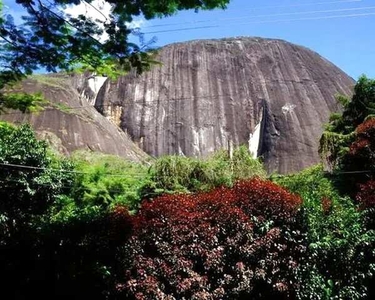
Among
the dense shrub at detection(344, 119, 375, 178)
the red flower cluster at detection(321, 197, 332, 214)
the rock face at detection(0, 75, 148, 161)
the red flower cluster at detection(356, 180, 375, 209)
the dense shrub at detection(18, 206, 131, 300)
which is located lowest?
the dense shrub at detection(18, 206, 131, 300)

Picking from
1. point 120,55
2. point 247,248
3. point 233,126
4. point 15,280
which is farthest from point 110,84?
point 120,55

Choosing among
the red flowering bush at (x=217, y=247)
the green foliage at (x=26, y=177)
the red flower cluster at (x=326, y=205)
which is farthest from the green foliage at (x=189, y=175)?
the red flowering bush at (x=217, y=247)

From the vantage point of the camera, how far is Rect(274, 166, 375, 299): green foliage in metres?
9.24

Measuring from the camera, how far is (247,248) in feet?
30.6

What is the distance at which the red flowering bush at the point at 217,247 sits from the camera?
29.9 feet

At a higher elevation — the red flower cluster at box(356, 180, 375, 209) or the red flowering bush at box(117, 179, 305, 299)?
the red flower cluster at box(356, 180, 375, 209)

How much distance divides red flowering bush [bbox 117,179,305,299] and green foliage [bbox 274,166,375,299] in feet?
0.84

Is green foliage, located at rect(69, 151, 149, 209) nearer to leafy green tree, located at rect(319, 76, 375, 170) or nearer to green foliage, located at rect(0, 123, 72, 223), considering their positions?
green foliage, located at rect(0, 123, 72, 223)

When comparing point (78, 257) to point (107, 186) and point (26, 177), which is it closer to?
point (107, 186)

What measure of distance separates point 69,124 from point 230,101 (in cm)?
1328

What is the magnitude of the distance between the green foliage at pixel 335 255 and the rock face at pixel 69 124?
1400 centimetres

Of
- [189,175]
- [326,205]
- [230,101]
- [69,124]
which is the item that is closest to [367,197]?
[326,205]

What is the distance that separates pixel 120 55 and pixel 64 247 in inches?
251

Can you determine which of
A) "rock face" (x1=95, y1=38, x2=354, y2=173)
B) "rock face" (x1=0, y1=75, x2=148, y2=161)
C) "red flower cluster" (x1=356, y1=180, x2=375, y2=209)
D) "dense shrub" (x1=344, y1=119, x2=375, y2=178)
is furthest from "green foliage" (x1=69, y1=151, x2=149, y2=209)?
"rock face" (x1=95, y1=38, x2=354, y2=173)
